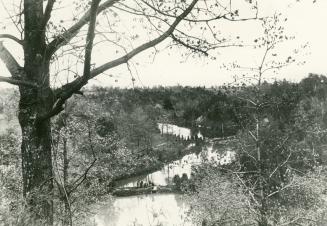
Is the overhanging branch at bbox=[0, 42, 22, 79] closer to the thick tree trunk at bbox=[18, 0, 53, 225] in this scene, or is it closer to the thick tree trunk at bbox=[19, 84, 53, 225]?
the thick tree trunk at bbox=[18, 0, 53, 225]

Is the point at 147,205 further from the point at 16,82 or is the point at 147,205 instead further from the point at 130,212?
the point at 130,212

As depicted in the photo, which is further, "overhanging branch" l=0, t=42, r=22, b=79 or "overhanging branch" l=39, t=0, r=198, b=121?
"overhanging branch" l=0, t=42, r=22, b=79

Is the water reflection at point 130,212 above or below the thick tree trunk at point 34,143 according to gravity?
below

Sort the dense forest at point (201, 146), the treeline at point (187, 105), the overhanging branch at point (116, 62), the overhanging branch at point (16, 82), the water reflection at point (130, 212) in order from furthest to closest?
1. the treeline at point (187, 105)
2. the water reflection at point (130, 212)
3. the dense forest at point (201, 146)
4. the overhanging branch at point (116, 62)
5. the overhanging branch at point (16, 82)

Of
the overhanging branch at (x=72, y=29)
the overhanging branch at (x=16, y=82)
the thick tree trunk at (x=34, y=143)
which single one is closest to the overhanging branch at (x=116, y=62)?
the thick tree trunk at (x=34, y=143)

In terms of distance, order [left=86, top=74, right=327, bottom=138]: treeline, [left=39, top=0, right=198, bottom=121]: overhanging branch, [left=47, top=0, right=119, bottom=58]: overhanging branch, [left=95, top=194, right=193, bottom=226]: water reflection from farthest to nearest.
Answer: [left=86, top=74, right=327, bottom=138]: treeline < [left=95, top=194, right=193, bottom=226]: water reflection < [left=47, top=0, right=119, bottom=58]: overhanging branch < [left=39, top=0, right=198, bottom=121]: overhanging branch

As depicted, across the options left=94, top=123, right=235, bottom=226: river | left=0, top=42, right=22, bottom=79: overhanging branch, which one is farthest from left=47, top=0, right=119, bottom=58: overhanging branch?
left=94, top=123, right=235, bottom=226: river

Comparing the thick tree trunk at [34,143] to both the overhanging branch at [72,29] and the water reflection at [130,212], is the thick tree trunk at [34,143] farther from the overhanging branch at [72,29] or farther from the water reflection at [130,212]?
the water reflection at [130,212]

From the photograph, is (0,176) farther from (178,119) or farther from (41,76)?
(178,119)

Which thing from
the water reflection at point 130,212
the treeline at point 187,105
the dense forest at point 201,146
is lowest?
the water reflection at point 130,212

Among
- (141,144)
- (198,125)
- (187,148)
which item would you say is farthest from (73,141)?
(198,125)
